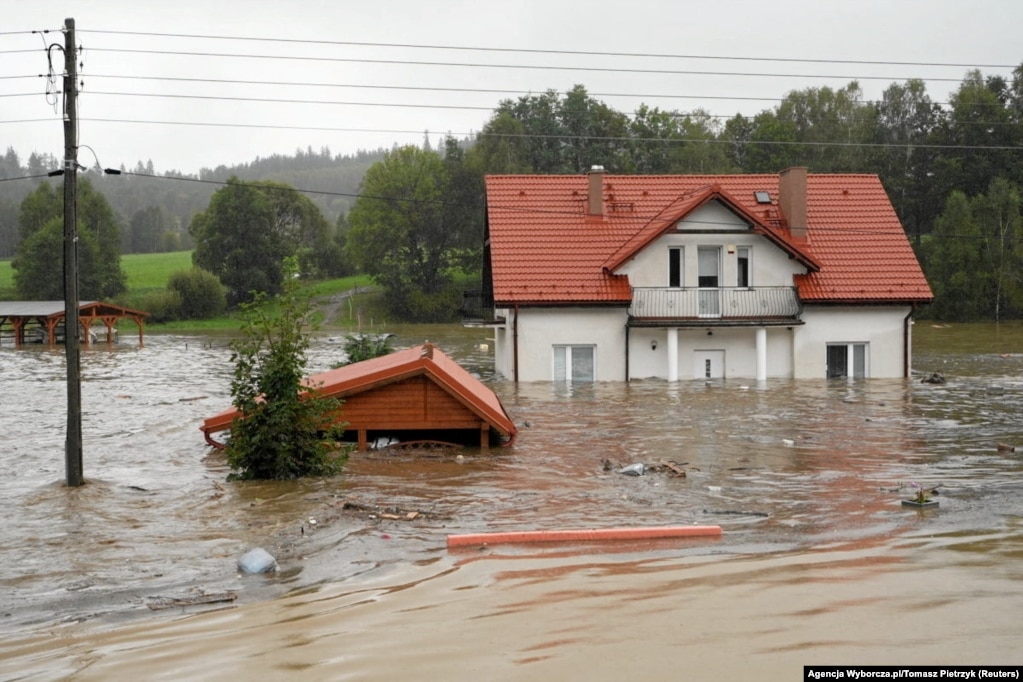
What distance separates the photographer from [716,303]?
35.8 m

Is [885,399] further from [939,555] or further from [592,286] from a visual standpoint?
[939,555]

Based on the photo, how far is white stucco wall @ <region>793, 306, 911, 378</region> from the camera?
118 ft

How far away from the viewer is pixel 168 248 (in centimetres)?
16488

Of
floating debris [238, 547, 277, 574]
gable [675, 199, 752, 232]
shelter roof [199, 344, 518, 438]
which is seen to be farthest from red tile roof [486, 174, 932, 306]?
floating debris [238, 547, 277, 574]

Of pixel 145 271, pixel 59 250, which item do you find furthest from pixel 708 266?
pixel 145 271

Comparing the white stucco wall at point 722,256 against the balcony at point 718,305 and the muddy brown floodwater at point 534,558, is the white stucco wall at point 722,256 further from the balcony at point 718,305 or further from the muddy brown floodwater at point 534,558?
the muddy brown floodwater at point 534,558

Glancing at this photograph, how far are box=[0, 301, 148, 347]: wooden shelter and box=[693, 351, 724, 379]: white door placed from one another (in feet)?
111

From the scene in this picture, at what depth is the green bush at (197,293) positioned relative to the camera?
273 feet

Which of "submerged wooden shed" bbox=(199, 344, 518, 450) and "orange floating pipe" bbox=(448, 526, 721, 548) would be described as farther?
"submerged wooden shed" bbox=(199, 344, 518, 450)

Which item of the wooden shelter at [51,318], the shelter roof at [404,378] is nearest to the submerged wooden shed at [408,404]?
the shelter roof at [404,378]

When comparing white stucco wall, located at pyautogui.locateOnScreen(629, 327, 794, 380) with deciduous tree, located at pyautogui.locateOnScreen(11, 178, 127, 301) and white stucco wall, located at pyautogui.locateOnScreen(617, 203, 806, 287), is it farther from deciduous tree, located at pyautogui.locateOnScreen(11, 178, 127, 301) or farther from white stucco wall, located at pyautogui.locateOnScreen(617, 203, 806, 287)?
deciduous tree, located at pyautogui.locateOnScreen(11, 178, 127, 301)

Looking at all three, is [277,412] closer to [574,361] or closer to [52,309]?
[574,361]

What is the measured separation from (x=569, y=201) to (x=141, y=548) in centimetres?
2746

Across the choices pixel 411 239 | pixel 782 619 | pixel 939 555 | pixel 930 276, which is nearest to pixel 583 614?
pixel 782 619
